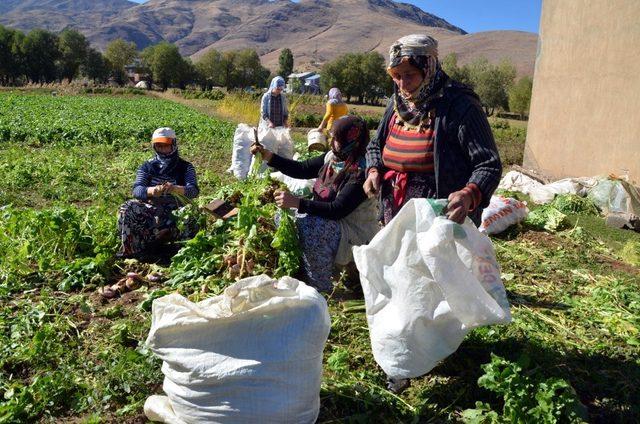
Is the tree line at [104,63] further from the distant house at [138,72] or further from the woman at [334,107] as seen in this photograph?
the woman at [334,107]

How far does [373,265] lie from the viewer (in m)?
2.64

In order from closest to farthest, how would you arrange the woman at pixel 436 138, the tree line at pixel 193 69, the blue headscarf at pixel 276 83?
the woman at pixel 436 138 → the blue headscarf at pixel 276 83 → the tree line at pixel 193 69

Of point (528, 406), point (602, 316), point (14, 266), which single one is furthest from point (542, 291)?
point (14, 266)

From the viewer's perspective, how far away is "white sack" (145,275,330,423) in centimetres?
217

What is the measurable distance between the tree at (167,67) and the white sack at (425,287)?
2979 inches

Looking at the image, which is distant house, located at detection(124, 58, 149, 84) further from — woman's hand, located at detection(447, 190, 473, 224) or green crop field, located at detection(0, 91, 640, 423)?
woman's hand, located at detection(447, 190, 473, 224)

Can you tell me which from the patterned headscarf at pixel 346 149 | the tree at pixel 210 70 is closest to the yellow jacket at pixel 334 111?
the patterned headscarf at pixel 346 149

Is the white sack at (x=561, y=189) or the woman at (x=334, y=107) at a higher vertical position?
the woman at (x=334, y=107)

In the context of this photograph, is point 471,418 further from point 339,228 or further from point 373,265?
point 339,228

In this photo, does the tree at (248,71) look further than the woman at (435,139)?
Yes

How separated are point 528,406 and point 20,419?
7.61 feet

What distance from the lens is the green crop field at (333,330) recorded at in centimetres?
256

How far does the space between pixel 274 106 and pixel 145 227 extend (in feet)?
13.8

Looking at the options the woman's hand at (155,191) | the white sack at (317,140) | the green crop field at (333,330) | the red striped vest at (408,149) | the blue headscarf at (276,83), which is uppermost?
the blue headscarf at (276,83)
